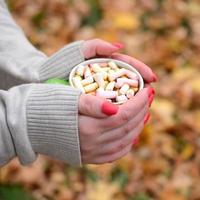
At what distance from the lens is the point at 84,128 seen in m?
0.89

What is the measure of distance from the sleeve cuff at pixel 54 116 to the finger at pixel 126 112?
60 mm

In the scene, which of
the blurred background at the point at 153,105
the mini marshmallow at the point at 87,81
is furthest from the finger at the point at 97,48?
the blurred background at the point at 153,105

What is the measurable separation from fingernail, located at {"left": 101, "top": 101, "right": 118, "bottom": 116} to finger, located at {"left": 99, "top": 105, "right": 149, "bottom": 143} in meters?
0.07

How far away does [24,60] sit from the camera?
1.07 m

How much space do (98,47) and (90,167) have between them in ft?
2.13

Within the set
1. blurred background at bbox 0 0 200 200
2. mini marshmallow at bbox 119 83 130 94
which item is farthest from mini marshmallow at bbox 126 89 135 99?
blurred background at bbox 0 0 200 200

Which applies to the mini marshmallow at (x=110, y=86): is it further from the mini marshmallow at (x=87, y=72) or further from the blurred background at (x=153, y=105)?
the blurred background at (x=153, y=105)

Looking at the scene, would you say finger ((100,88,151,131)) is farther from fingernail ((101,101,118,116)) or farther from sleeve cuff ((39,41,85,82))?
sleeve cuff ((39,41,85,82))

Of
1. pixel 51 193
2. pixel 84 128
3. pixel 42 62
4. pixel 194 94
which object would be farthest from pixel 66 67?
pixel 194 94

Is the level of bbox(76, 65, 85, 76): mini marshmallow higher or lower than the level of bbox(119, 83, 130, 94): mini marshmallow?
lower

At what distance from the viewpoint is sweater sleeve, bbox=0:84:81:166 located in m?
0.88

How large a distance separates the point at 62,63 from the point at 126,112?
0.21 metres

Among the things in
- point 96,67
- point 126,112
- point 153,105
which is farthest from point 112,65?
point 153,105

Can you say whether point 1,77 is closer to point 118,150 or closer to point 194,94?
point 118,150
